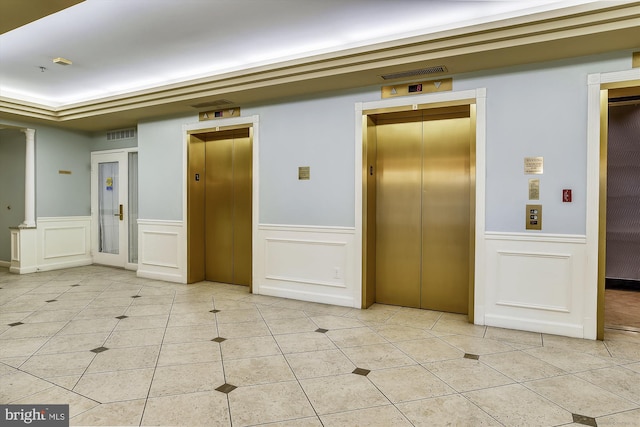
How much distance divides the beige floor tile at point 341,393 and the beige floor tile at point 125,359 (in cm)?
141

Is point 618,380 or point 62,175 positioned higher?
point 62,175

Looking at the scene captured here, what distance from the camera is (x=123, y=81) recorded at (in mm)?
5922

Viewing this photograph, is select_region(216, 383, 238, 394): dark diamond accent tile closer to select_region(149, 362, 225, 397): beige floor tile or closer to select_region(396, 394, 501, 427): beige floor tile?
select_region(149, 362, 225, 397): beige floor tile

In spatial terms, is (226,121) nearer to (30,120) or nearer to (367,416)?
(30,120)

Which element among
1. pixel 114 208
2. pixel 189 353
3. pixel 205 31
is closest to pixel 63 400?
pixel 189 353

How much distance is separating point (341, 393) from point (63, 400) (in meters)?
1.94

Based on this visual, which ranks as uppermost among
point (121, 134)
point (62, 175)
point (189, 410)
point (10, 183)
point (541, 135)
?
point (121, 134)

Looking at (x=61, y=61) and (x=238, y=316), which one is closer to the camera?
(x=238, y=316)

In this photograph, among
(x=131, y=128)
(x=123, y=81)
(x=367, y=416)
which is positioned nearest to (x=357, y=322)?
(x=367, y=416)

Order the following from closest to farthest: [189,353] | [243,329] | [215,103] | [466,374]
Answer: [466,374] → [189,353] → [243,329] → [215,103]

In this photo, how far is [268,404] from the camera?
262 centimetres

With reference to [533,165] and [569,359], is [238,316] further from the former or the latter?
[533,165]

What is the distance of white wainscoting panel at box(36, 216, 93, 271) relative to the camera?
7.38 meters

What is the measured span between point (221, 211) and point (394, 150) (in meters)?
3.09
